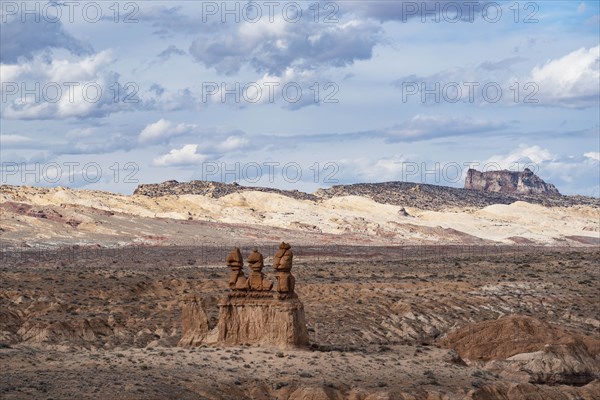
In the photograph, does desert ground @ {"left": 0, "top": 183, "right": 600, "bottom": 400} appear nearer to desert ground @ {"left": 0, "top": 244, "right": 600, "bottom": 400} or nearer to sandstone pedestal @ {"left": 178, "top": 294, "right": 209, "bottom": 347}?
desert ground @ {"left": 0, "top": 244, "right": 600, "bottom": 400}

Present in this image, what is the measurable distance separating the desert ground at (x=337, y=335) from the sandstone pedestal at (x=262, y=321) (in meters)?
0.68

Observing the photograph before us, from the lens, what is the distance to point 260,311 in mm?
37156

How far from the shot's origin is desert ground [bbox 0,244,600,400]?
1246 inches

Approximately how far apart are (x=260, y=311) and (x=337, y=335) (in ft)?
39.3

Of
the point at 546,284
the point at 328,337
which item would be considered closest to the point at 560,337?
the point at 328,337

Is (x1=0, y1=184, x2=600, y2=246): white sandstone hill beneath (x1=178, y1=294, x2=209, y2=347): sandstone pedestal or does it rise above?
above

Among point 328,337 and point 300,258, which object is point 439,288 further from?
point 300,258

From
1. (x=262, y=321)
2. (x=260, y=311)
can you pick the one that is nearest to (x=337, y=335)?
(x=260, y=311)

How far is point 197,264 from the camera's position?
298 feet

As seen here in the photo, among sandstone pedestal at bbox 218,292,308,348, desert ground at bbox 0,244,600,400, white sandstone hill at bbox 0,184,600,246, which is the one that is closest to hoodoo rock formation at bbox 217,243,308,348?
sandstone pedestal at bbox 218,292,308,348

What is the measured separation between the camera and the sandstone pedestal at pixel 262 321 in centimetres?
3650

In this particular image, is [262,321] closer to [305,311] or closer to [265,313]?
[265,313]

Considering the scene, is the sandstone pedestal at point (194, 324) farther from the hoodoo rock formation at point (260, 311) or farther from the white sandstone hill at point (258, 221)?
the white sandstone hill at point (258, 221)

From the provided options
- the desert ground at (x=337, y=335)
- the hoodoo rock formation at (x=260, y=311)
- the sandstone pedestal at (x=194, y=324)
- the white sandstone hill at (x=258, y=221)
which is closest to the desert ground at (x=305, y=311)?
the desert ground at (x=337, y=335)
